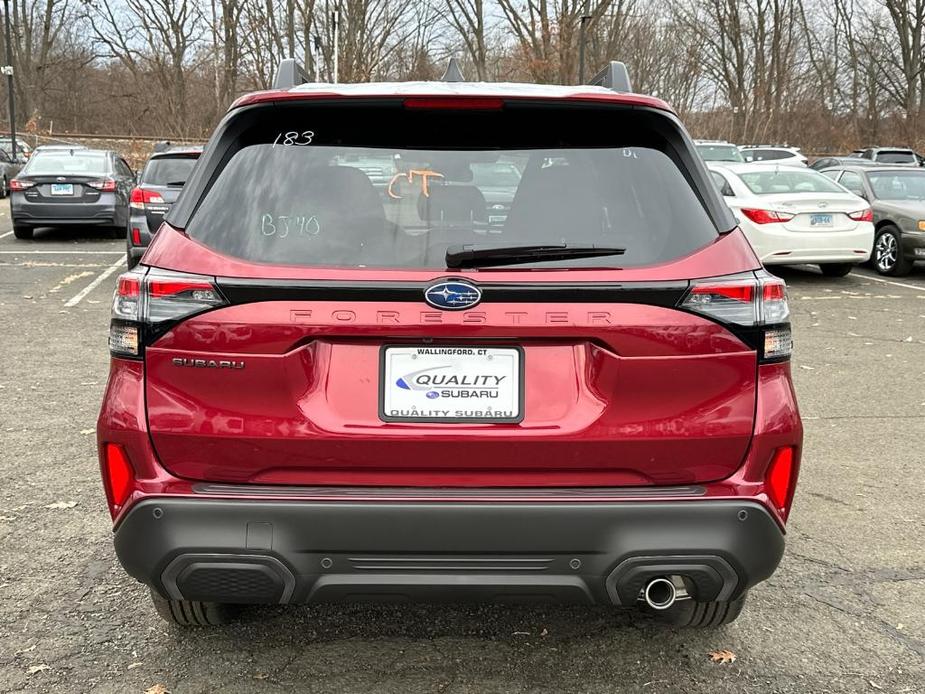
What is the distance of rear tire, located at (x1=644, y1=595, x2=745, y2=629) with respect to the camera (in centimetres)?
295

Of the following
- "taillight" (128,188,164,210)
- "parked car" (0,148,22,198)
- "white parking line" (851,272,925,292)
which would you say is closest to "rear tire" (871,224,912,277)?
"white parking line" (851,272,925,292)

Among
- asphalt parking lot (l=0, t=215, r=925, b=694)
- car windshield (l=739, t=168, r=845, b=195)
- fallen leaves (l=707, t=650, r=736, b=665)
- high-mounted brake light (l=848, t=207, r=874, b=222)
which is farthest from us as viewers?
car windshield (l=739, t=168, r=845, b=195)

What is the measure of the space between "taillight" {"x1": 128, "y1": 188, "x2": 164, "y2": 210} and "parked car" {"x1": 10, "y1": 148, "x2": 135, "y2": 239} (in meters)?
4.57

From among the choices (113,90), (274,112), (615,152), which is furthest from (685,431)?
(113,90)

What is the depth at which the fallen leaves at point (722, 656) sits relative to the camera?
3020mm

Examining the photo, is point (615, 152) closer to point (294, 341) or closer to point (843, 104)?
point (294, 341)

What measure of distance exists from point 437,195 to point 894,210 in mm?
12550

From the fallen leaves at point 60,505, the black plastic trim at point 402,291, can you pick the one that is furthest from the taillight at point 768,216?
the black plastic trim at point 402,291

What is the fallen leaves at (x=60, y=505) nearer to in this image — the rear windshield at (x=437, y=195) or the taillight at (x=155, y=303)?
the taillight at (x=155, y=303)

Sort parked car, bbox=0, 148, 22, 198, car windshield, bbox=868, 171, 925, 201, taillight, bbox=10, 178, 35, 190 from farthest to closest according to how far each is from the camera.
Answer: parked car, bbox=0, 148, 22, 198
taillight, bbox=10, 178, 35, 190
car windshield, bbox=868, 171, 925, 201

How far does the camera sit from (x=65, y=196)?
49.8 ft

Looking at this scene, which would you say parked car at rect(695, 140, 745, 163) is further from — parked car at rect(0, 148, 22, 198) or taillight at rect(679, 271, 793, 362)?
taillight at rect(679, 271, 793, 362)

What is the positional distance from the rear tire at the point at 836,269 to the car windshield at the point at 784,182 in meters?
1.17

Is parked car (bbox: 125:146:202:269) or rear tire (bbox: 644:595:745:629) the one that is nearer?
rear tire (bbox: 644:595:745:629)
